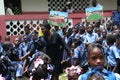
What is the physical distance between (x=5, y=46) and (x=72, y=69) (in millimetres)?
2981

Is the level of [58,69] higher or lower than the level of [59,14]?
lower

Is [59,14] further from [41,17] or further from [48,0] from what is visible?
[48,0]

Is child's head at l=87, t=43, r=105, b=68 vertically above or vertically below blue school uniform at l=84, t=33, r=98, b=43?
above

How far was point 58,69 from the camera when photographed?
7840 millimetres

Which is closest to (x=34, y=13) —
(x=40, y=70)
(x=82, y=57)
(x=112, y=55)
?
(x=82, y=57)

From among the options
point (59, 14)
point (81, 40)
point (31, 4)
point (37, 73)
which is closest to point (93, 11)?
point (59, 14)

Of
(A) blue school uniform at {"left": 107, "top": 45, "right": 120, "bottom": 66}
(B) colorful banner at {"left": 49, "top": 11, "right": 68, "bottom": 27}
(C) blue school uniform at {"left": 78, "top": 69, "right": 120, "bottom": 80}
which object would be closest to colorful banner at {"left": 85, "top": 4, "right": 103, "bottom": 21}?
(B) colorful banner at {"left": 49, "top": 11, "right": 68, "bottom": 27}

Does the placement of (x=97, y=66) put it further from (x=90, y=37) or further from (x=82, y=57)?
(x=90, y=37)

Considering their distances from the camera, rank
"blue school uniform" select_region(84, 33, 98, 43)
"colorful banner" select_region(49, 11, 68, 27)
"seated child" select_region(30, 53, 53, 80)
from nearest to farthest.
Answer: "seated child" select_region(30, 53, 53, 80), "blue school uniform" select_region(84, 33, 98, 43), "colorful banner" select_region(49, 11, 68, 27)

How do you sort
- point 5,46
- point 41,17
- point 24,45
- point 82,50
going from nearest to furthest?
point 5,46 < point 82,50 < point 24,45 < point 41,17

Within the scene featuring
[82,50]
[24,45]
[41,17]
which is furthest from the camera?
[41,17]

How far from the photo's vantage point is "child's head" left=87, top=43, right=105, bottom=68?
12.8ft

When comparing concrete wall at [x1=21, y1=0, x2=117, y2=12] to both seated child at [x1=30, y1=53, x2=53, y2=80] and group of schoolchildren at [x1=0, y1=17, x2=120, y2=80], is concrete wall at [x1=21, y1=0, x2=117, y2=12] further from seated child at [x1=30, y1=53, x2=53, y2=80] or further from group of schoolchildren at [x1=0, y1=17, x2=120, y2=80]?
seated child at [x1=30, y1=53, x2=53, y2=80]

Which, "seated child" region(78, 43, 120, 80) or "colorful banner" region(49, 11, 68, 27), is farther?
"colorful banner" region(49, 11, 68, 27)
